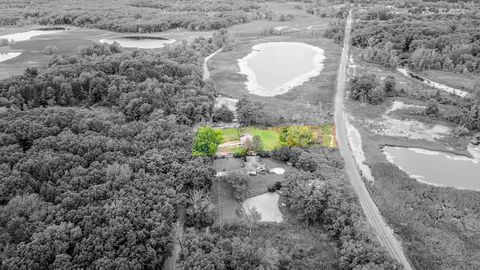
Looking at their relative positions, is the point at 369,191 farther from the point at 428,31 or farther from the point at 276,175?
the point at 428,31

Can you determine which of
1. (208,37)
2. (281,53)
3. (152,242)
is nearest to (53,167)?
(152,242)

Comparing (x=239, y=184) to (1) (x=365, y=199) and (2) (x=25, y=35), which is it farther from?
(2) (x=25, y=35)

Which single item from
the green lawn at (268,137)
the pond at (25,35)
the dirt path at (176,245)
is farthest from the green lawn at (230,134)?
the pond at (25,35)

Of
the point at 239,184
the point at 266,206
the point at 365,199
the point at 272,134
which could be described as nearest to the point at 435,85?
the point at 272,134

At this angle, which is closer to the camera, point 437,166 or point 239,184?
point 239,184

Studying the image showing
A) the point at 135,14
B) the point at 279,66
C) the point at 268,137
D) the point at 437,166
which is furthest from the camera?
the point at 135,14

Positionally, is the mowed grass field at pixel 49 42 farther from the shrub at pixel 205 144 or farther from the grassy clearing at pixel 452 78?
the grassy clearing at pixel 452 78
